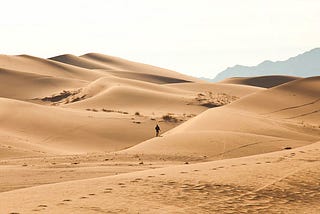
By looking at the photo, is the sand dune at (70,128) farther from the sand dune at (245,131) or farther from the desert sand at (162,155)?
the sand dune at (245,131)

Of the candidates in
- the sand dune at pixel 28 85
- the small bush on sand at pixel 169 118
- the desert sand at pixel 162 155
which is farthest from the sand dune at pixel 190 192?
the sand dune at pixel 28 85

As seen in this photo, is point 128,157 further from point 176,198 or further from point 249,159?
point 176,198

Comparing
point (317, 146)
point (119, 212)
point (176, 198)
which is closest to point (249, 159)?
point (317, 146)

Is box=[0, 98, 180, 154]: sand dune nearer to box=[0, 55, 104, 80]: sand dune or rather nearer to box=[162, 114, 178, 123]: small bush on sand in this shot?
box=[162, 114, 178, 123]: small bush on sand

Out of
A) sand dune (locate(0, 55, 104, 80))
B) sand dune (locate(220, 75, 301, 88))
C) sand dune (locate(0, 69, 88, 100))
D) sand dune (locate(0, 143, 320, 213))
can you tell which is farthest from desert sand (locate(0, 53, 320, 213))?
sand dune (locate(220, 75, 301, 88))

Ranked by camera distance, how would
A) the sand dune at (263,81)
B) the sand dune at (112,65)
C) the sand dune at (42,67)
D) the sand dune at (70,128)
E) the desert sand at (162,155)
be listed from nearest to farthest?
the desert sand at (162,155), the sand dune at (70,128), the sand dune at (42,67), the sand dune at (263,81), the sand dune at (112,65)

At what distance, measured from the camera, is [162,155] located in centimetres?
1756

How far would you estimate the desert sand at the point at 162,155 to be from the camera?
8.73 metres

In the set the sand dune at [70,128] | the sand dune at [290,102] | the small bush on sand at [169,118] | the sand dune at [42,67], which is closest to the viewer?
the sand dune at [70,128]

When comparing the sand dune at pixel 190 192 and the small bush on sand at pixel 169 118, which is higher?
the small bush on sand at pixel 169 118

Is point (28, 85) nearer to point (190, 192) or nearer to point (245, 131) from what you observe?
point (245, 131)

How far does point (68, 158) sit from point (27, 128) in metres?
11.4

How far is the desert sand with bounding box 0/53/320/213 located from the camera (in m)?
8.73

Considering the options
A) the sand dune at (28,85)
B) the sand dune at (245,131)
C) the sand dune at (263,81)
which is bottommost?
the sand dune at (245,131)
